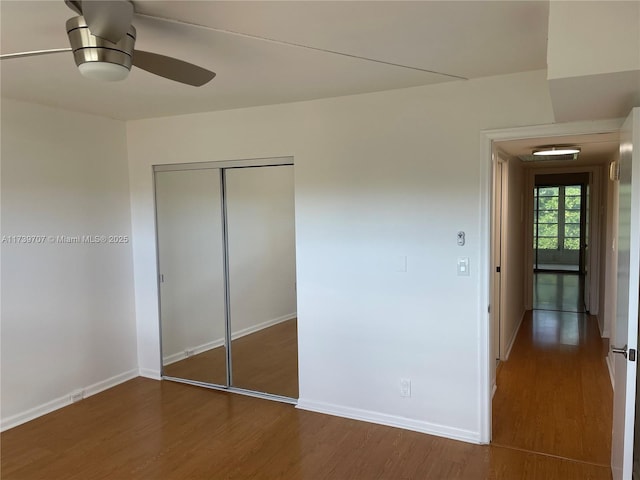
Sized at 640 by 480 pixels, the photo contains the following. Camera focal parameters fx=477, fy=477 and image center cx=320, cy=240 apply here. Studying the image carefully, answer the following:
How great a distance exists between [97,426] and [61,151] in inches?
84.0

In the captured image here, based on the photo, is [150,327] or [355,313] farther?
[150,327]

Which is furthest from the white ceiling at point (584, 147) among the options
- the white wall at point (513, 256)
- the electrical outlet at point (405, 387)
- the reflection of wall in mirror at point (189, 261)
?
the reflection of wall in mirror at point (189, 261)

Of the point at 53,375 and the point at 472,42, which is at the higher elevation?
the point at 472,42

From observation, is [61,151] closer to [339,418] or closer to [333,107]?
[333,107]

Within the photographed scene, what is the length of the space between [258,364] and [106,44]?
9.66 ft

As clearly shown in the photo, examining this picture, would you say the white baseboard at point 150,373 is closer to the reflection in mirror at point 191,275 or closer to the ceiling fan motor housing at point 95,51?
the reflection in mirror at point 191,275

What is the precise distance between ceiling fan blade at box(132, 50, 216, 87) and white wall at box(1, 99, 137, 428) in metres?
2.09

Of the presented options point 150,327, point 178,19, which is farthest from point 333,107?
point 150,327

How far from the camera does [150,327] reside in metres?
4.43

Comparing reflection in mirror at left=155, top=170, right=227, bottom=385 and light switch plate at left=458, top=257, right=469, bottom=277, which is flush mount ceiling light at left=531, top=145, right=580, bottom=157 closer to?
light switch plate at left=458, top=257, right=469, bottom=277

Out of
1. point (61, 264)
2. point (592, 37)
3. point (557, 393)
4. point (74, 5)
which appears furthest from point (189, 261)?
point (592, 37)

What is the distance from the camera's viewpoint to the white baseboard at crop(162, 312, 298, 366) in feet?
12.7

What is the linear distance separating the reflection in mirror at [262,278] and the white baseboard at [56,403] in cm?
108

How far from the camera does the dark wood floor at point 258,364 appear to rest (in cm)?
386
